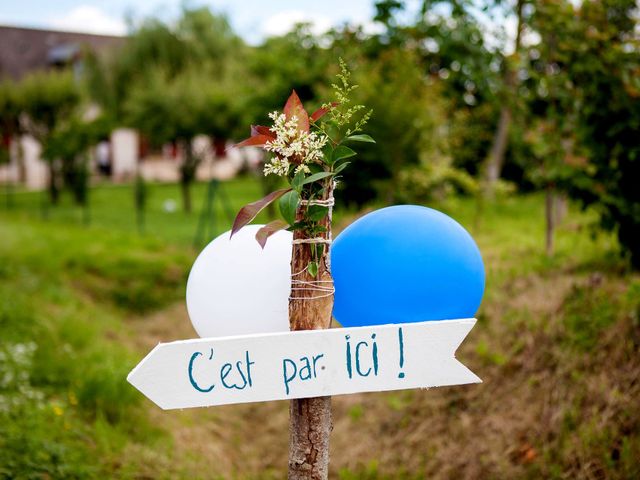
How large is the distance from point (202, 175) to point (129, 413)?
24165mm

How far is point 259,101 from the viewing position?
1305 centimetres

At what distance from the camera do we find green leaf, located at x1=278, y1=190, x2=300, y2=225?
172cm

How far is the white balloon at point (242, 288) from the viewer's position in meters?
1.94

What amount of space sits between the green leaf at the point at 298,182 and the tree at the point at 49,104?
704 inches

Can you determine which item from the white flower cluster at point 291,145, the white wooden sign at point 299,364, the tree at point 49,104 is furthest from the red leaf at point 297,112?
the tree at point 49,104

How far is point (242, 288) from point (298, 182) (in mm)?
381

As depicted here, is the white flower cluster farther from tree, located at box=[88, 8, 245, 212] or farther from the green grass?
tree, located at box=[88, 8, 245, 212]

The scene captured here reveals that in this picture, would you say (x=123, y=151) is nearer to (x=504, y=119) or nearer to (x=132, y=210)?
(x=132, y=210)

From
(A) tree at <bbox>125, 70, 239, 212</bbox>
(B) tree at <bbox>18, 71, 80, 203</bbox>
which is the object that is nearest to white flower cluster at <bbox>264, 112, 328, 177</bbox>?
(A) tree at <bbox>125, 70, 239, 212</bbox>

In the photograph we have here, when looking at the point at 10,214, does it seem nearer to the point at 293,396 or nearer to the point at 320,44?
the point at 320,44

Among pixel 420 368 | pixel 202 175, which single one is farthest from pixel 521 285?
pixel 202 175

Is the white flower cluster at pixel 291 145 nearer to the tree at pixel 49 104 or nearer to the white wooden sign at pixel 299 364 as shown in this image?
the white wooden sign at pixel 299 364

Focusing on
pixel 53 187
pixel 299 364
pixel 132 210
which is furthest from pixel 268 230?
pixel 53 187

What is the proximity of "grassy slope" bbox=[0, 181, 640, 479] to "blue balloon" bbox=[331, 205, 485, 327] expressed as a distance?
1.76 meters
